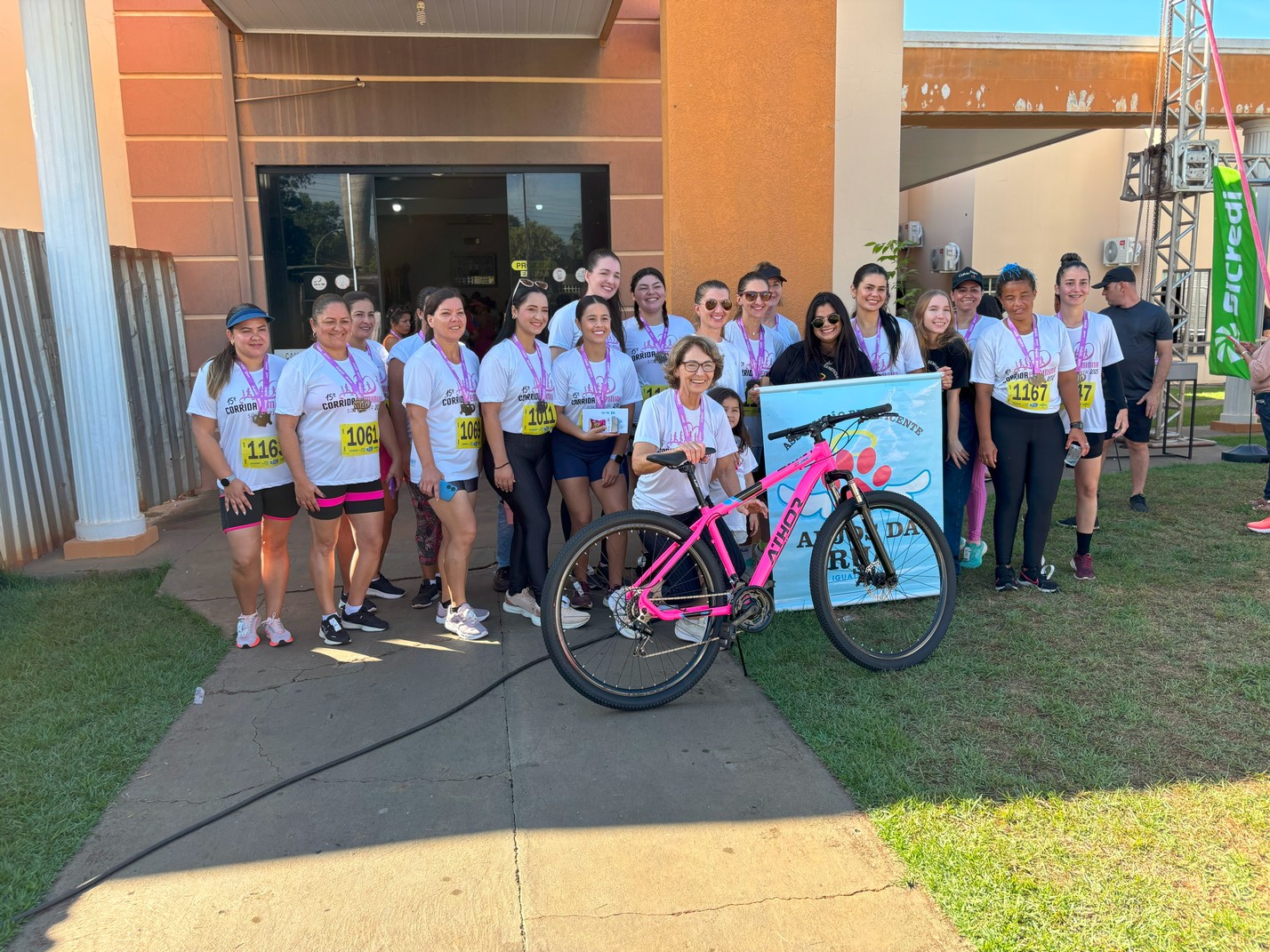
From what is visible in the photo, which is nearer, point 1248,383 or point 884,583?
point 884,583

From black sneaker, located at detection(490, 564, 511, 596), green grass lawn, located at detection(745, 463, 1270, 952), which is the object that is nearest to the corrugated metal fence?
black sneaker, located at detection(490, 564, 511, 596)

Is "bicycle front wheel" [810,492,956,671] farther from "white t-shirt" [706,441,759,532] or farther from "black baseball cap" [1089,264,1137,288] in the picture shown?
"black baseball cap" [1089,264,1137,288]

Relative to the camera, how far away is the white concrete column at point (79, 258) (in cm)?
621

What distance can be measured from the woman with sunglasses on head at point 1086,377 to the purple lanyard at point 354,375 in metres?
3.91

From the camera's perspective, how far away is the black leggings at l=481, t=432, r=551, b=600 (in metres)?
4.77

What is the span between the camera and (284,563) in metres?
4.74

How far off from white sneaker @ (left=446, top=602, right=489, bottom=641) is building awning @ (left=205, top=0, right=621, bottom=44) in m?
Result: 5.44

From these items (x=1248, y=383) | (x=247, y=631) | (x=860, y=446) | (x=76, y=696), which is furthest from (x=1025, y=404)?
(x=1248, y=383)

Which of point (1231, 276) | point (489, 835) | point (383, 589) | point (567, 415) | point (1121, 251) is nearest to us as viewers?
point (489, 835)

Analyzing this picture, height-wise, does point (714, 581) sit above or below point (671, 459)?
below

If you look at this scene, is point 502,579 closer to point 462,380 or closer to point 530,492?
point 530,492

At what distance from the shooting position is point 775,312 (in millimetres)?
5367

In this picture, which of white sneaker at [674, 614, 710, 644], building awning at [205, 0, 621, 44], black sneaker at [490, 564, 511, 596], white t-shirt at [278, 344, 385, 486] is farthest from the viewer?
building awning at [205, 0, 621, 44]

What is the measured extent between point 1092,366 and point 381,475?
420 cm
